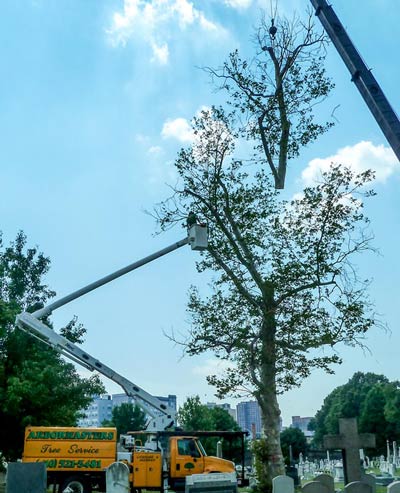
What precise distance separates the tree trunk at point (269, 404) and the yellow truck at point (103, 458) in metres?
1.86

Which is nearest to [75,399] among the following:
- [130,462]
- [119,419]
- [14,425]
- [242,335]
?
[14,425]

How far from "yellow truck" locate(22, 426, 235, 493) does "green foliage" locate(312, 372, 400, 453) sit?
55.6 m

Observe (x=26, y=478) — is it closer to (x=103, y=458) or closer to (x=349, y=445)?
(x=103, y=458)

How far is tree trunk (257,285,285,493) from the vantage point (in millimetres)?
21859

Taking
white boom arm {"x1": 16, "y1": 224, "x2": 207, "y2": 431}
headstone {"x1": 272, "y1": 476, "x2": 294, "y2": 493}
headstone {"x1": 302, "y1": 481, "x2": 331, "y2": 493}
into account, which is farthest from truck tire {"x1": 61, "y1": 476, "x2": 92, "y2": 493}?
headstone {"x1": 302, "y1": 481, "x2": 331, "y2": 493}

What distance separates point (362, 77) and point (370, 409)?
6648 cm

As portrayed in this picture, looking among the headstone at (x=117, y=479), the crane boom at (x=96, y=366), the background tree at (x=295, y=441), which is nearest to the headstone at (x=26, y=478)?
the headstone at (x=117, y=479)

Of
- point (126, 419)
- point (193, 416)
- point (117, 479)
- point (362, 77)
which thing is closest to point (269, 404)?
point (117, 479)

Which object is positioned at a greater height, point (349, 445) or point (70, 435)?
point (70, 435)

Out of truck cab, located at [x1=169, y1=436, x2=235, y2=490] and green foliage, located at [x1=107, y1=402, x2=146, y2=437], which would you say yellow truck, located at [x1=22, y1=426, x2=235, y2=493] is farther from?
green foliage, located at [x1=107, y1=402, x2=146, y2=437]

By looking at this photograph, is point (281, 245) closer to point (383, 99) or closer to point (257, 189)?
point (257, 189)

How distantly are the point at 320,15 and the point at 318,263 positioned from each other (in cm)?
862

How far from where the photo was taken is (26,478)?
36.5ft

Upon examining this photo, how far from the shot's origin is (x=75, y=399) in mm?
26062
